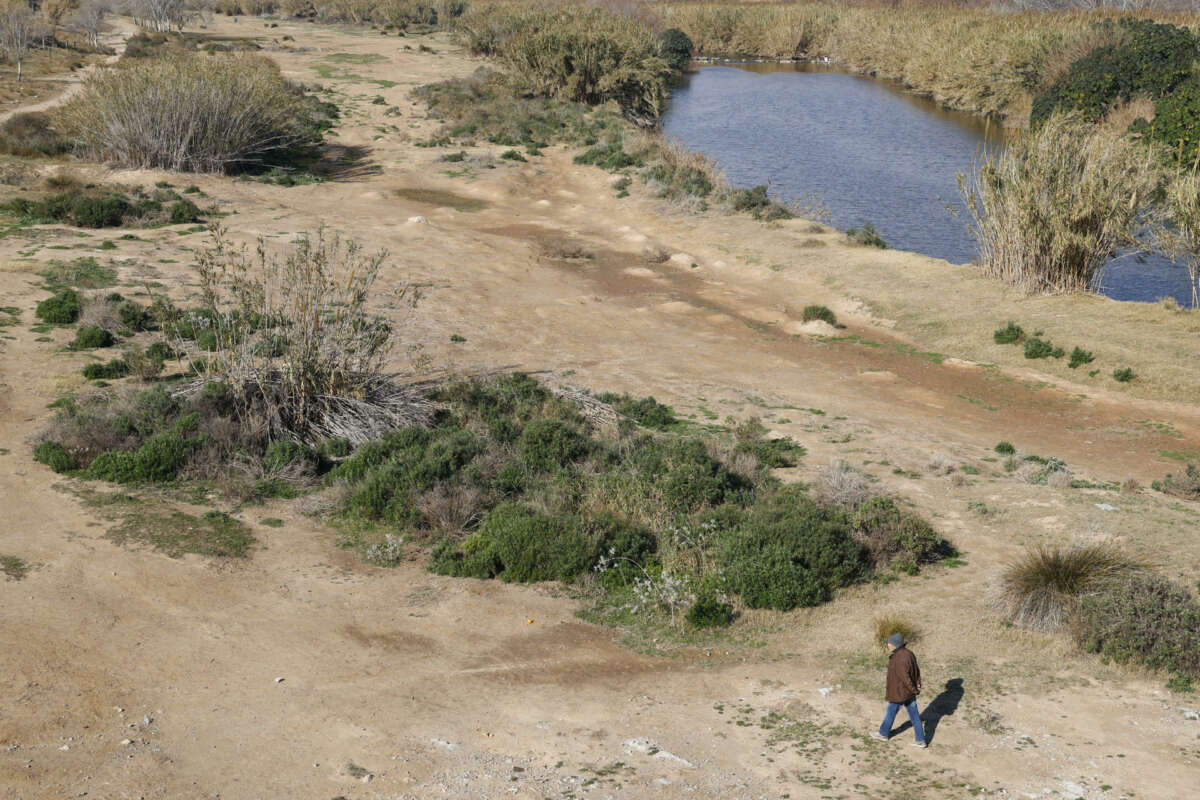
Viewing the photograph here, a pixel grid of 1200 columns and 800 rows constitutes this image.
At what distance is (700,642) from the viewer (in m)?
11.8

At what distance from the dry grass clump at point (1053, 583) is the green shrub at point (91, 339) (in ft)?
55.0

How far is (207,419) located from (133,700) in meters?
6.95

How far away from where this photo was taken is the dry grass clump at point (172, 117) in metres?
34.7

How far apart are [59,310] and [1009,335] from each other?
2038 cm

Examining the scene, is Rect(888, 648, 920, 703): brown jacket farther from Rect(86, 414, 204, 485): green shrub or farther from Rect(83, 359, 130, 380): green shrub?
Rect(83, 359, 130, 380): green shrub

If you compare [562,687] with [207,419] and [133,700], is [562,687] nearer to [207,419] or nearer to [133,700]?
[133,700]

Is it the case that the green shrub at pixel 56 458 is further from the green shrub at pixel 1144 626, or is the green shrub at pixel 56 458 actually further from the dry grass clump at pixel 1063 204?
the dry grass clump at pixel 1063 204

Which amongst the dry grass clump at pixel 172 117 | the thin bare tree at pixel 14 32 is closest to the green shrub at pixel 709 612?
the dry grass clump at pixel 172 117

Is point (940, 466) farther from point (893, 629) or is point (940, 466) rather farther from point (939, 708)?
point (939, 708)

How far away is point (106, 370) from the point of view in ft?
61.2

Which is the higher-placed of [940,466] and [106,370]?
[940,466]

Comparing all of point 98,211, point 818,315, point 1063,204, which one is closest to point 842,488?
point 818,315

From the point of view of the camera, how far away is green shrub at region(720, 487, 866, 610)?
491 inches

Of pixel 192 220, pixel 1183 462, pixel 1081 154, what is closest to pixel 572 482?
pixel 1183 462
